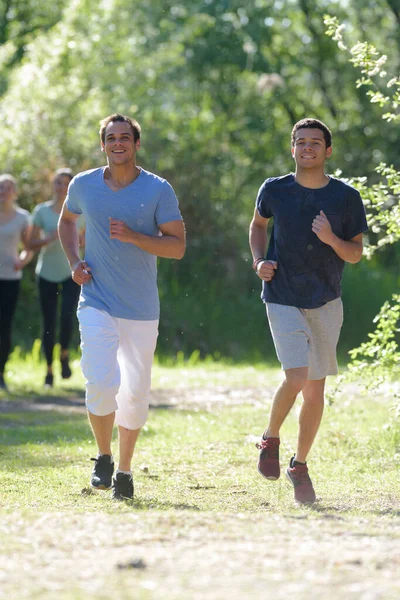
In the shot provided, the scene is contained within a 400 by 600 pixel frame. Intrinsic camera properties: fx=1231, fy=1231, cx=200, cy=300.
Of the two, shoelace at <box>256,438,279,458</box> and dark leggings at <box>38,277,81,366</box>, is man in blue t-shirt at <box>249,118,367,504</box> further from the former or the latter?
dark leggings at <box>38,277,81,366</box>

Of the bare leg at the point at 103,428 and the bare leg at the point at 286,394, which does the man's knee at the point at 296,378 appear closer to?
the bare leg at the point at 286,394

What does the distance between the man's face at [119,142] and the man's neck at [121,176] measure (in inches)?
1.4

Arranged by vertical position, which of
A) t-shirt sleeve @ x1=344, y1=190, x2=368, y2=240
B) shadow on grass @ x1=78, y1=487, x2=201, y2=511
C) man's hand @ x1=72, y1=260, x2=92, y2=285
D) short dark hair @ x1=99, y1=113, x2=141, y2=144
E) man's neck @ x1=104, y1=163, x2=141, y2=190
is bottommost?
shadow on grass @ x1=78, y1=487, x2=201, y2=511

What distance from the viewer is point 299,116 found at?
1155 inches

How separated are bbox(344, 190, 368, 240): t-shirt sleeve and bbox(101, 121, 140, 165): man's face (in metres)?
1.28

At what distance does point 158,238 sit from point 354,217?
3.73 feet

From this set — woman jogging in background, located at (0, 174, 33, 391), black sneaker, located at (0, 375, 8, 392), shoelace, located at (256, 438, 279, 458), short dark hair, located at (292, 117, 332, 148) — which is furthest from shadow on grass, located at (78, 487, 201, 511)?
black sneaker, located at (0, 375, 8, 392)

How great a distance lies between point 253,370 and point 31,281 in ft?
15.9

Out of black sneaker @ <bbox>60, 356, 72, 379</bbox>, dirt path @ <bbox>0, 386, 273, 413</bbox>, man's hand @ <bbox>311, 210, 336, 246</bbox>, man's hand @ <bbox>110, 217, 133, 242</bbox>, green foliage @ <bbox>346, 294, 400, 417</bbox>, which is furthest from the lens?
black sneaker @ <bbox>60, 356, 72, 379</bbox>

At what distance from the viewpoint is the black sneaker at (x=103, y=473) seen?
275 inches

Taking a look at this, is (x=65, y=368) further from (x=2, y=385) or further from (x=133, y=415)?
(x=133, y=415)

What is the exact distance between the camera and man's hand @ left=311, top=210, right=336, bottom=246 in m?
6.80

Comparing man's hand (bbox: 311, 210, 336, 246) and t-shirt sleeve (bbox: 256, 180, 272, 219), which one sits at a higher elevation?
t-shirt sleeve (bbox: 256, 180, 272, 219)

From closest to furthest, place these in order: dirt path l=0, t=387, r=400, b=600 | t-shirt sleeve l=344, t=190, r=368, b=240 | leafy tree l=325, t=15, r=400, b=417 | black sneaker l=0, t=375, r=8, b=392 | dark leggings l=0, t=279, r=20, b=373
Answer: dirt path l=0, t=387, r=400, b=600, t-shirt sleeve l=344, t=190, r=368, b=240, leafy tree l=325, t=15, r=400, b=417, dark leggings l=0, t=279, r=20, b=373, black sneaker l=0, t=375, r=8, b=392
